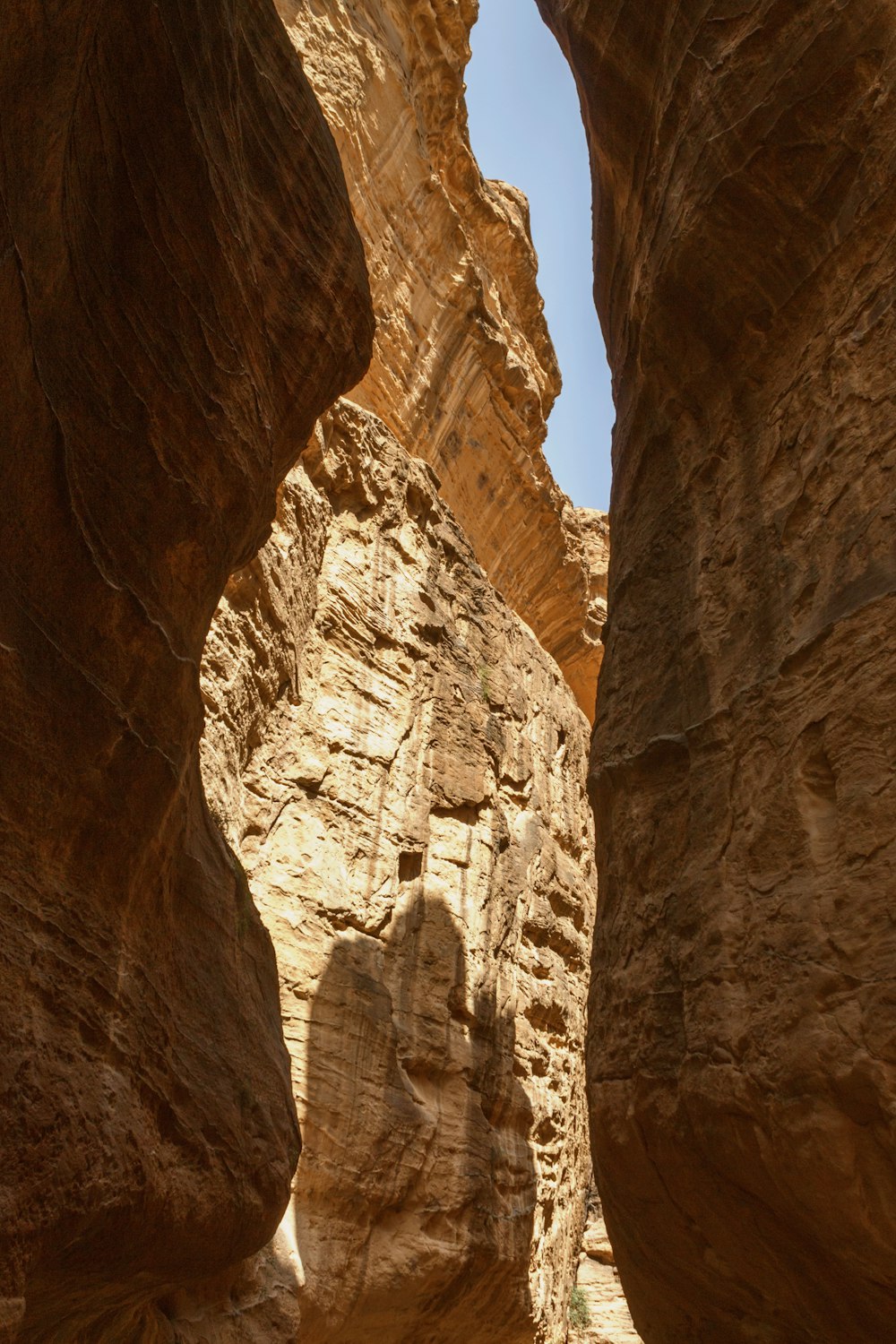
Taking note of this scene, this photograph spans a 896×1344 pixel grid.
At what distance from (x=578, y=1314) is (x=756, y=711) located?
40.3ft

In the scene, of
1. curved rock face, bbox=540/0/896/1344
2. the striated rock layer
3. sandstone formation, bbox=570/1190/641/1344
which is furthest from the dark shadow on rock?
sandstone formation, bbox=570/1190/641/1344

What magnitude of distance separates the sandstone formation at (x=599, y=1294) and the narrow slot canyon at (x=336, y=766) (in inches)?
229

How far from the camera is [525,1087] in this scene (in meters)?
11.2

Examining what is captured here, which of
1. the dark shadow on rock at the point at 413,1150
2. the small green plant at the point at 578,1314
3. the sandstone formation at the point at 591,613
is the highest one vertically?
the sandstone formation at the point at 591,613

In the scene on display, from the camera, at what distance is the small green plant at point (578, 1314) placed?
14.2 m

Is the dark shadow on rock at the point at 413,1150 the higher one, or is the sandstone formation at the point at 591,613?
the sandstone formation at the point at 591,613

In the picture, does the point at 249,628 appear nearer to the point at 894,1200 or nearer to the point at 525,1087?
the point at 525,1087

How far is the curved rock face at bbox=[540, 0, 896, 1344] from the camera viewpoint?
4.51 m

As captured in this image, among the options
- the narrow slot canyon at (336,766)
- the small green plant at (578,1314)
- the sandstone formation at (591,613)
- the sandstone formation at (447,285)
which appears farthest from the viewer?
the sandstone formation at (591,613)

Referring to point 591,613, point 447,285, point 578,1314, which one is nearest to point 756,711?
point 578,1314

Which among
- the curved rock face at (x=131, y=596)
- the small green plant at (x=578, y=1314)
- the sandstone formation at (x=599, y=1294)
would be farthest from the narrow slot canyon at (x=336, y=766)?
the sandstone formation at (x=599, y=1294)

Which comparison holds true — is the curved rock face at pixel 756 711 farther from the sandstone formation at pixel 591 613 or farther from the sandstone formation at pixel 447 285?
the sandstone formation at pixel 591 613

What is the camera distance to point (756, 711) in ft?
18.1

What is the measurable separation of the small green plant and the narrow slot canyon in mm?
4609
